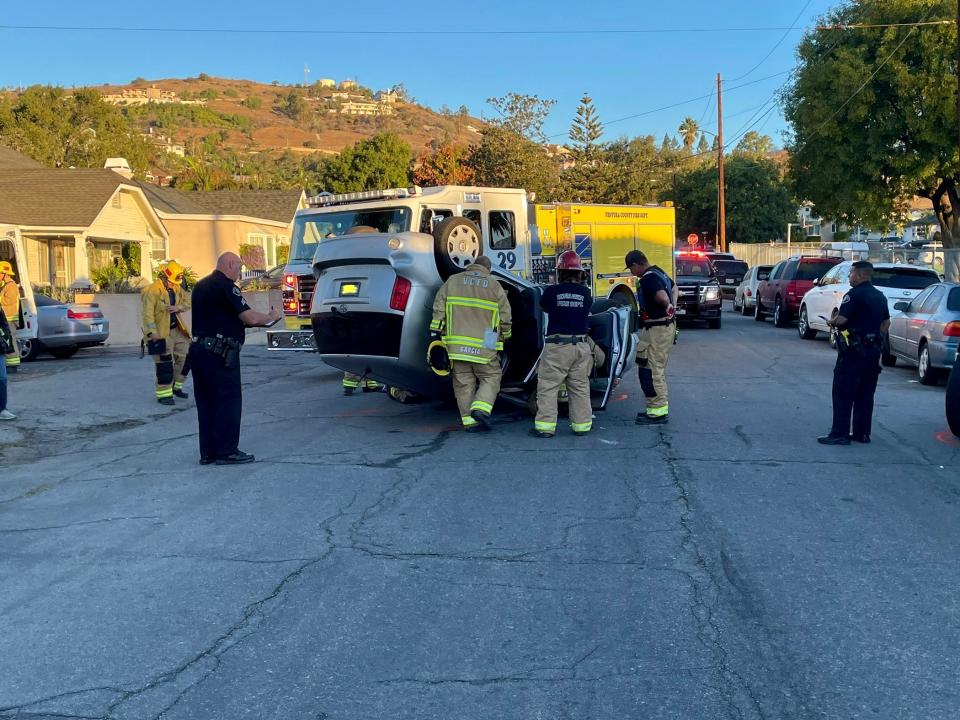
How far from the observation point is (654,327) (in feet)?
33.2

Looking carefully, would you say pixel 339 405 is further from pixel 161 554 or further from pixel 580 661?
pixel 580 661

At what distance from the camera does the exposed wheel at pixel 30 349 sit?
17781 mm

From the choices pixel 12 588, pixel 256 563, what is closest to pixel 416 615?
pixel 256 563

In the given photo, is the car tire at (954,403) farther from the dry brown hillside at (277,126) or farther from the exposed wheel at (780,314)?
the dry brown hillside at (277,126)

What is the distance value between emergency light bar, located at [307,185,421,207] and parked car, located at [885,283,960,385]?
7429 millimetres

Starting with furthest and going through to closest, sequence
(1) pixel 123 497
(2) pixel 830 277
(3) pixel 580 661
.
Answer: (2) pixel 830 277, (1) pixel 123 497, (3) pixel 580 661

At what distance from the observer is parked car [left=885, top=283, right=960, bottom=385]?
13359 millimetres

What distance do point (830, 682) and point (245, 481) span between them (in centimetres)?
515

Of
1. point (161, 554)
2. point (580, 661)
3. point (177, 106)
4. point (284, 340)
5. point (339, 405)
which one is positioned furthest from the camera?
point (177, 106)

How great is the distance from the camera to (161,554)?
6027mm

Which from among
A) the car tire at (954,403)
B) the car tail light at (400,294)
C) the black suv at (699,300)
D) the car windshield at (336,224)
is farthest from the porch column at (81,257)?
the car tire at (954,403)

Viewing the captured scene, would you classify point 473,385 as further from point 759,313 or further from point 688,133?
point 688,133

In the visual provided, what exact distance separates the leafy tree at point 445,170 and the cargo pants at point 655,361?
38.0 m

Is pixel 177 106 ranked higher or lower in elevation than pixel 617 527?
higher
